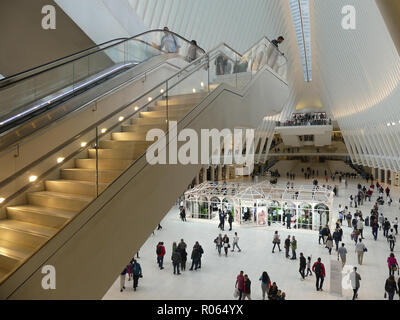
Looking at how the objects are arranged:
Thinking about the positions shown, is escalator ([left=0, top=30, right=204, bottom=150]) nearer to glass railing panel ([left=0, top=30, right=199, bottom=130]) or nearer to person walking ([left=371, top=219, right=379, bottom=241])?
glass railing panel ([left=0, top=30, right=199, bottom=130])

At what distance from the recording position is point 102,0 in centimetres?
1095

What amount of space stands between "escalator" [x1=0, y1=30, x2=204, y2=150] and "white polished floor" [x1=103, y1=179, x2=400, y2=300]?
5.63 meters

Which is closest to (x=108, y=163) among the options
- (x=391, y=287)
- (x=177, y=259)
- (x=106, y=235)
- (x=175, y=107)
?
(x=106, y=235)

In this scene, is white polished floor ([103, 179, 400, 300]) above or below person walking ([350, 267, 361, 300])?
below

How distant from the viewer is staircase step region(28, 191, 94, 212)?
385 centimetres

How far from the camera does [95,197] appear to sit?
148 inches

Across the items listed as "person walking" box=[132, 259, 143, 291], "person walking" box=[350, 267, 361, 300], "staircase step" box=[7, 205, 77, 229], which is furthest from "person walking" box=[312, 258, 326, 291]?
"staircase step" box=[7, 205, 77, 229]

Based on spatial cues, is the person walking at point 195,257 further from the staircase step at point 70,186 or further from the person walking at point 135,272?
the staircase step at point 70,186

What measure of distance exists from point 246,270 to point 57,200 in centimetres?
833

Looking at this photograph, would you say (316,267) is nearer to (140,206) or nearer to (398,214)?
(140,206)

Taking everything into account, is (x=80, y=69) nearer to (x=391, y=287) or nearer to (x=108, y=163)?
(x=108, y=163)

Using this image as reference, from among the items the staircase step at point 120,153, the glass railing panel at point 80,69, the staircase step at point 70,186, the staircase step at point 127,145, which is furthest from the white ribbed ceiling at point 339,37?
the staircase step at point 70,186
